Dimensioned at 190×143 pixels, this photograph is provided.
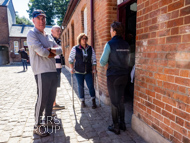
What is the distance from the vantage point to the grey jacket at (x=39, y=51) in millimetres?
2357

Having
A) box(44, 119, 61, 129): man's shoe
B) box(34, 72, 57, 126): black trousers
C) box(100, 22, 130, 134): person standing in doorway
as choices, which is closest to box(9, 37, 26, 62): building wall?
box(44, 119, 61, 129): man's shoe

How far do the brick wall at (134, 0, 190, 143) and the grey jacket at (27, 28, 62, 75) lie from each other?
157 cm

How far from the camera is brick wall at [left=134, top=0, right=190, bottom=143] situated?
164 cm

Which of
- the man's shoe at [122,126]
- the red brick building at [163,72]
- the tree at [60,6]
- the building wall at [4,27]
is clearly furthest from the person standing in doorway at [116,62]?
the tree at [60,6]

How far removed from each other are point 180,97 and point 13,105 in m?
4.22

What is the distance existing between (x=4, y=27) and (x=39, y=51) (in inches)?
1105

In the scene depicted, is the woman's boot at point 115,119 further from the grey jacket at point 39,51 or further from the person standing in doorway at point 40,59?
the grey jacket at point 39,51

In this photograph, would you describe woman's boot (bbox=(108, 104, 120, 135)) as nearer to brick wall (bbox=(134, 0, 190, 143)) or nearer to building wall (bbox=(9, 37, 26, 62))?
brick wall (bbox=(134, 0, 190, 143))

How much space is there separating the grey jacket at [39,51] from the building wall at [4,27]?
27.4 metres

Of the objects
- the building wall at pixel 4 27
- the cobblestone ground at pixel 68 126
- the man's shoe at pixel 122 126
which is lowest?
the cobblestone ground at pixel 68 126

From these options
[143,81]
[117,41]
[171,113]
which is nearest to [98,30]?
[117,41]

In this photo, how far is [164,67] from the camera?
6.37 feet

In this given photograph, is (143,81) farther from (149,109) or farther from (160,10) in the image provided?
(160,10)

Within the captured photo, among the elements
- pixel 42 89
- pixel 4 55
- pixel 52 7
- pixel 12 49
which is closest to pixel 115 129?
pixel 42 89
